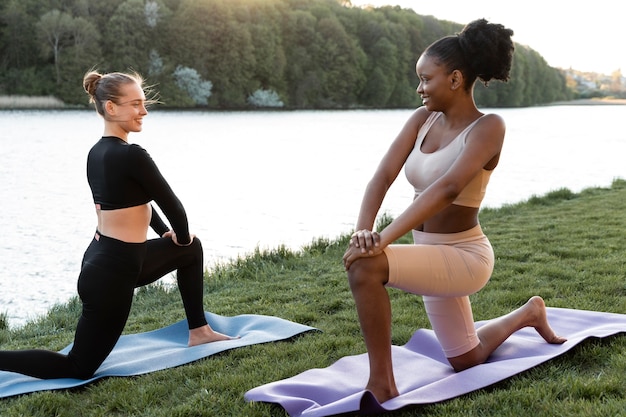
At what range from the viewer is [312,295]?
5.88m

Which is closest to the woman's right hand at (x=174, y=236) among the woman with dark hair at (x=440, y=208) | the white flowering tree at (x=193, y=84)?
the woman with dark hair at (x=440, y=208)

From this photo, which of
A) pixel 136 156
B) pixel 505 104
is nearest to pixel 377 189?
pixel 136 156

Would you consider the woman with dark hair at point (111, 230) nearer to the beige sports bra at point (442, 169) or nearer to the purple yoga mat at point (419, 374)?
the purple yoga mat at point (419, 374)

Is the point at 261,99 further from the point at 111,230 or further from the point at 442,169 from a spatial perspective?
the point at 442,169

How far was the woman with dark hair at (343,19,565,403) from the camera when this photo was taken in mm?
3047

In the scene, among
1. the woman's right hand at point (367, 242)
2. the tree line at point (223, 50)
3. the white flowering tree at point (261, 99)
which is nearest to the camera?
the woman's right hand at point (367, 242)

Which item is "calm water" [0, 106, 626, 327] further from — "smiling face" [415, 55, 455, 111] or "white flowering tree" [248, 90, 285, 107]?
"white flowering tree" [248, 90, 285, 107]

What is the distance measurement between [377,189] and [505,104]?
84.3 metres

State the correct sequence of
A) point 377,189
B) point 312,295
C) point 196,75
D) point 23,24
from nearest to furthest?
point 377,189, point 312,295, point 23,24, point 196,75

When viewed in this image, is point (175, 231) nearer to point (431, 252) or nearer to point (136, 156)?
point (136, 156)

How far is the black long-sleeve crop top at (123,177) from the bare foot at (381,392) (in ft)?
5.35

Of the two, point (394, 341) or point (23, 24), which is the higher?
point (23, 24)

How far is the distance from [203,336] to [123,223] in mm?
1033

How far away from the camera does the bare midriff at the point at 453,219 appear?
336 cm
